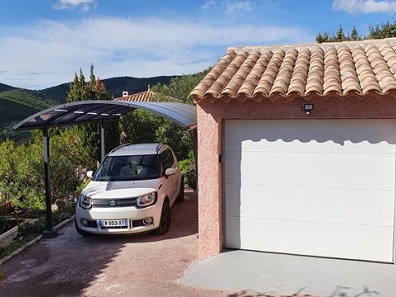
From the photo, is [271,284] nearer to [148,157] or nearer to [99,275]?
[99,275]

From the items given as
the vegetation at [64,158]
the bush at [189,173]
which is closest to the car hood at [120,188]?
the vegetation at [64,158]

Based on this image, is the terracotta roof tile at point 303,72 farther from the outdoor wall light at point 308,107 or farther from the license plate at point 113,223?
the license plate at point 113,223

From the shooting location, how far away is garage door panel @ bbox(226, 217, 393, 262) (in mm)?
6809

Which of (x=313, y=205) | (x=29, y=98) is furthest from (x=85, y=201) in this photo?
(x=29, y=98)

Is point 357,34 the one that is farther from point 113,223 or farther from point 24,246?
point 24,246

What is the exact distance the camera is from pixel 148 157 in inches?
408

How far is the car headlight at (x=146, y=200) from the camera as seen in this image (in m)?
8.80

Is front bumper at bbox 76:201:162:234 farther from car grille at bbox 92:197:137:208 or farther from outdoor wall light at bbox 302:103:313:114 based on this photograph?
outdoor wall light at bbox 302:103:313:114

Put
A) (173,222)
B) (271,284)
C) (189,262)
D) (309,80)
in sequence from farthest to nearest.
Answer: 1. (173,222)
2. (189,262)
3. (309,80)
4. (271,284)

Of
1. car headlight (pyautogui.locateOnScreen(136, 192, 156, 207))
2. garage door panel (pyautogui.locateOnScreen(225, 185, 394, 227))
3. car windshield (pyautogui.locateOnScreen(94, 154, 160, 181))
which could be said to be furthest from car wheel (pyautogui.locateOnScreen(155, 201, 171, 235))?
garage door panel (pyautogui.locateOnScreen(225, 185, 394, 227))

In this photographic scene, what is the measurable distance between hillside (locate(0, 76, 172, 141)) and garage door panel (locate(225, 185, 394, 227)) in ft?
52.1

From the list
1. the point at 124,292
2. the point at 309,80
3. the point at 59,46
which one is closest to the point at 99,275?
the point at 124,292

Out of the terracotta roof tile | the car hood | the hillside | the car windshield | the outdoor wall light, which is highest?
the hillside

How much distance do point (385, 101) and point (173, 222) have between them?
19.4 feet
